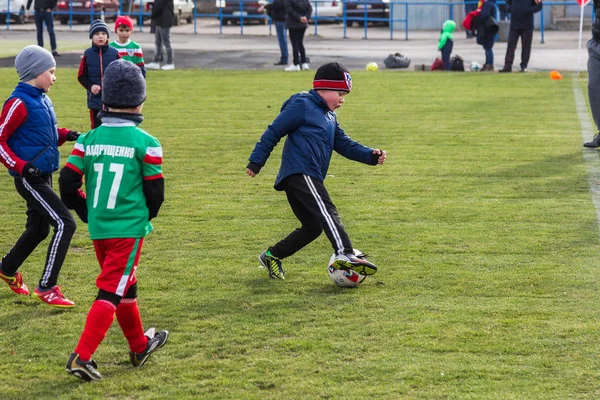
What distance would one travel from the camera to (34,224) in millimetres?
6121

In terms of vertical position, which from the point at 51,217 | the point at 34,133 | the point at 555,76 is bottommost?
the point at 555,76

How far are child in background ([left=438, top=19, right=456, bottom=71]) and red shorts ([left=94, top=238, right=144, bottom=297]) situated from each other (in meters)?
17.1

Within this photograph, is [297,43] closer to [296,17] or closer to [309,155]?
[296,17]

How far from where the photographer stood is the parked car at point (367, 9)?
3400 cm

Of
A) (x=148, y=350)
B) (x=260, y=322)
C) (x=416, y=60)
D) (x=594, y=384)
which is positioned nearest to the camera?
(x=594, y=384)

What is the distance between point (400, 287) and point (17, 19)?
3311 cm

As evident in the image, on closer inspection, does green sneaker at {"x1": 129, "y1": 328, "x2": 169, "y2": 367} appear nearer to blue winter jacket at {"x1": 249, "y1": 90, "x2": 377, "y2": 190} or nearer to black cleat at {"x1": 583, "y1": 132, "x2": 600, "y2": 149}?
blue winter jacket at {"x1": 249, "y1": 90, "x2": 377, "y2": 190}

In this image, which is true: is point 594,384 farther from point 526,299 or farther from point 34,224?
point 34,224

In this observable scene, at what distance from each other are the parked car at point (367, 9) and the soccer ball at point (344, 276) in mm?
28201

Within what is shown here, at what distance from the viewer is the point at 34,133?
19.3 feet

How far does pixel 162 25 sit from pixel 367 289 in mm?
15394

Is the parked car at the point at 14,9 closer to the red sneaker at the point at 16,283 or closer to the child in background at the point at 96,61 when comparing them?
the child in background at the point at 96,61

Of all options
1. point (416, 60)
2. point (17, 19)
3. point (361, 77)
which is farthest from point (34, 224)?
point (17, 19)

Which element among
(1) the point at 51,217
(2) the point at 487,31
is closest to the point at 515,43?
(2) the point at 487,31
